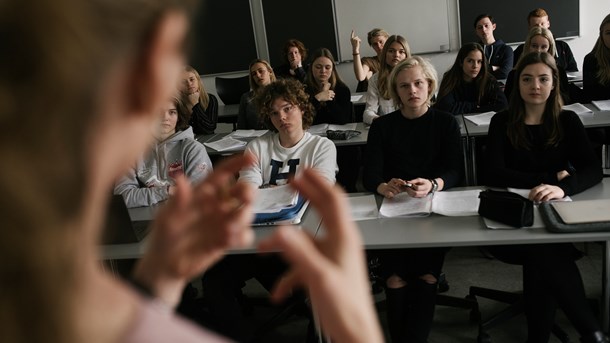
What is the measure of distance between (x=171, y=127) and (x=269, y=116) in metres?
0.56

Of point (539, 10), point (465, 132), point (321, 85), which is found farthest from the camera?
point (539, 10)

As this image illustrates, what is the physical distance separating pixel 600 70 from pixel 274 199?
10.3 ft

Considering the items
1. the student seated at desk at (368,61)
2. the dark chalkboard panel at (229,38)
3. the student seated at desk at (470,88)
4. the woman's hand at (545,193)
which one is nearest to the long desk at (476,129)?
the student seated at desk at (470,88)

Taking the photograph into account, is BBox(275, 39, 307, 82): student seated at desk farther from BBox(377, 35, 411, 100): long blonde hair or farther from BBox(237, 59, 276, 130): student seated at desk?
BBox(377, 35, 411, 100): long blonde hair

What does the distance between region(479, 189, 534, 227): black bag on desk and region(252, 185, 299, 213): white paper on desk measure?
0.77 metres

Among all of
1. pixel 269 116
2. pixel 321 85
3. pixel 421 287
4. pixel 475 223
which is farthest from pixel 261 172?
pixel 321 85

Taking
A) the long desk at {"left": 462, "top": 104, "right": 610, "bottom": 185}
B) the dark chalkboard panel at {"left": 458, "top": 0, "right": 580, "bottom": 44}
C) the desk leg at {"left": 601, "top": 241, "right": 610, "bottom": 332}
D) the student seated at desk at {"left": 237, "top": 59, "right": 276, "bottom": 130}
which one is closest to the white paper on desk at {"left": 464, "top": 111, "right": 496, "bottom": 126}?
the long desk at {"left": 462, "top": 104, "right": 610, "bottom": 185}

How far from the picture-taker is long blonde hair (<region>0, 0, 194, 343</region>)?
31 centimetres

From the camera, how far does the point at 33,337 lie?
0.34m

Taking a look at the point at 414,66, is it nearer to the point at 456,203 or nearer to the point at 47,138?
the point at 456,203

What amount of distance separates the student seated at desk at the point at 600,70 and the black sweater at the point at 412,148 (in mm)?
2109

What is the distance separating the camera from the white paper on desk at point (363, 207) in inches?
90.8

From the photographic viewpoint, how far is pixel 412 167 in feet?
9.09

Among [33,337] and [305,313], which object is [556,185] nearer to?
[305,313]
